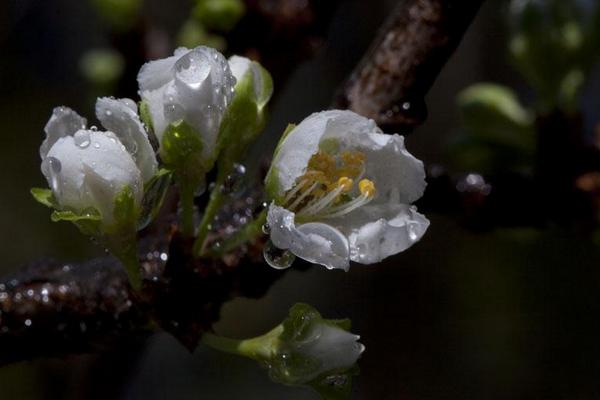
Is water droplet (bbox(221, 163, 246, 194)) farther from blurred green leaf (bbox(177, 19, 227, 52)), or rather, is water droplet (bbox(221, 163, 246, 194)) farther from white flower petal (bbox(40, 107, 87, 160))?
blurred green leaf (bbox(177, 19, 227, 52))

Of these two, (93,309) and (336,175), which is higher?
(336,175)

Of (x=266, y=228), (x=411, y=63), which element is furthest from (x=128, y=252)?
(x=411, y=63)

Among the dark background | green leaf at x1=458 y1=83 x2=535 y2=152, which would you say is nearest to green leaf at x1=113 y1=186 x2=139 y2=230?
green leaf at x1=458 y1=83 x2=535 y2=152

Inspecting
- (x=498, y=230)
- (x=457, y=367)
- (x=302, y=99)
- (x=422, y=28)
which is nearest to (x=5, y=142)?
(x=302, y=99)

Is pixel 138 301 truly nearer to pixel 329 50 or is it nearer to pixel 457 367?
pixel 457 367

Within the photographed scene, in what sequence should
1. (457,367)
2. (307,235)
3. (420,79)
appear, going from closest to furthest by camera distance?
(307,235) → (420,79) → (457,367)
